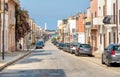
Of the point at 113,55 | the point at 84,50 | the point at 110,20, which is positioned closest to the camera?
the point at 113,55

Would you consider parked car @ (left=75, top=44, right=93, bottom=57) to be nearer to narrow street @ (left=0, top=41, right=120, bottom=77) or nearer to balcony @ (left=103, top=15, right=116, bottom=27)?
balcony @ (left=103, top=15, right=116, bottom=27)

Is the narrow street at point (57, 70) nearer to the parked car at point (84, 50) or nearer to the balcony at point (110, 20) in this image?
the parked car at point (84, 50)

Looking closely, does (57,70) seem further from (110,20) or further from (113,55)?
(110,20)

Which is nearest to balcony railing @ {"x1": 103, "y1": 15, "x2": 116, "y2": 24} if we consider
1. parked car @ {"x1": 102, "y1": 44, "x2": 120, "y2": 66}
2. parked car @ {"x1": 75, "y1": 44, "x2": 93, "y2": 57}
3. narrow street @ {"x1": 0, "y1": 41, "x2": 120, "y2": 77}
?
parked car @ {"x1": 75, "y1": 44, "x2": 93, "y2": 57}

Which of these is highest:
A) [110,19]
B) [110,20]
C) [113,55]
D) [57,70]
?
[110,19]

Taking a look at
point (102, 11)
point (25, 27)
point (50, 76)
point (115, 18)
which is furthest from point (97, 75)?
point (25, 27)

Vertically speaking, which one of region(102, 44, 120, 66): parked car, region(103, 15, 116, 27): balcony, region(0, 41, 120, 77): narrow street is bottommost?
region(0, 41, 120, 77): narrow street

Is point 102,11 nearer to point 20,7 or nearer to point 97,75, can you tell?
point 20,7

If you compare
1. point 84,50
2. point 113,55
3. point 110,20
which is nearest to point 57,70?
point 113,55

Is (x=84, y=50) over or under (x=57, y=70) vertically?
over

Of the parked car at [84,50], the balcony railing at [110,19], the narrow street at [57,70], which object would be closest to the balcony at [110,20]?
the balcony railing at [110,19]

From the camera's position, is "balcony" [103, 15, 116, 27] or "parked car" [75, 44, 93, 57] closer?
"parked car" [75, 44, 93, 57]

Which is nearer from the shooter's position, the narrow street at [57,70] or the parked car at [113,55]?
the narrow street at [57,70]

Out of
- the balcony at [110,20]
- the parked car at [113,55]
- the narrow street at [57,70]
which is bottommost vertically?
the narrow street at [57,70]
